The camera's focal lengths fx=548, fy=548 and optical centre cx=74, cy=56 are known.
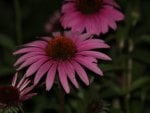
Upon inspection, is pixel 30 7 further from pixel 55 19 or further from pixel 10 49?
pixel 10 49

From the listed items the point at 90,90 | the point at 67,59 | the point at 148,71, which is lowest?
the point at 148,71

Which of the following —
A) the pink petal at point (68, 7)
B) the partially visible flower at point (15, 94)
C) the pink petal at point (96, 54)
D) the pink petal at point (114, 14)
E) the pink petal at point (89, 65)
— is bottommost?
the partially visible flower at point (15, 94)

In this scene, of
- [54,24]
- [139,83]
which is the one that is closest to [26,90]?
[139,83]

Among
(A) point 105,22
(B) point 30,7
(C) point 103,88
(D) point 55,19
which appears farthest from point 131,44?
(B) point 30,7

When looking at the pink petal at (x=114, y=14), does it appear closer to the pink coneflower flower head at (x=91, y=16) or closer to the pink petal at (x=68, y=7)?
the pink coneflower flower head at (x=91, y=16)

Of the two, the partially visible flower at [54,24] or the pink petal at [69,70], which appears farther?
the partially visible flower at [54,24]

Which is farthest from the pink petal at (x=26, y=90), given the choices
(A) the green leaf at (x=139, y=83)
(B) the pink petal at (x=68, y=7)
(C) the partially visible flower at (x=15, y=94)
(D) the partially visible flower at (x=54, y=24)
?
(D) the partially visible flower at (x=54, y=24)

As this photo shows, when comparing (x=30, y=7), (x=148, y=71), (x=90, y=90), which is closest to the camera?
(x=90, y=90)
